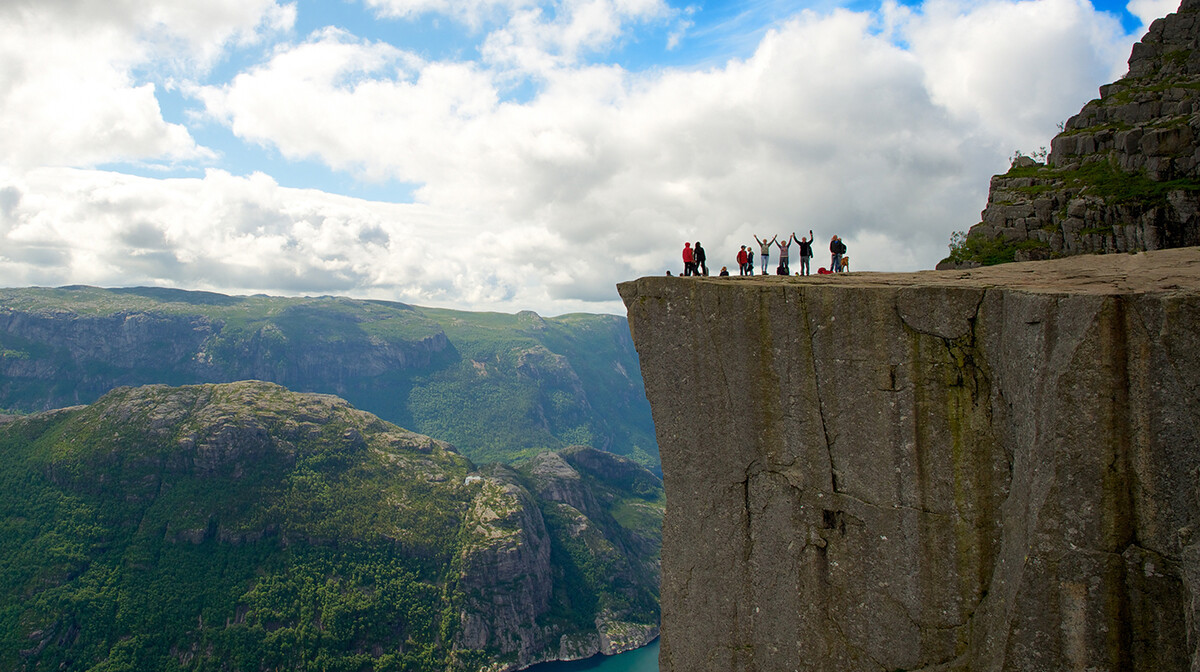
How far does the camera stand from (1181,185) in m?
26.6

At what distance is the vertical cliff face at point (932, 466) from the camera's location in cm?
1156

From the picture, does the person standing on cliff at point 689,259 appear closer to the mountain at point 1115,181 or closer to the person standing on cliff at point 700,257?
the person standing on cliff at point 700,257

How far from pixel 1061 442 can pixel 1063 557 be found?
7.36 feet

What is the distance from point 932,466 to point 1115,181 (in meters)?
23.4

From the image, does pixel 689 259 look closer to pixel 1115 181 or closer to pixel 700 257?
pixel 700 257

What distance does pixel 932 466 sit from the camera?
15.5m

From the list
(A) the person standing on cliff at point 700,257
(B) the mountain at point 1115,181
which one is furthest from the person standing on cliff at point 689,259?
(B) the mountain at point 1115,181

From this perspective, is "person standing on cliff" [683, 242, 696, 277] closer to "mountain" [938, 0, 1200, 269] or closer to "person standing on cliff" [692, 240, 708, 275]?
"person standing on cliff" [692, 240, 708, 275]

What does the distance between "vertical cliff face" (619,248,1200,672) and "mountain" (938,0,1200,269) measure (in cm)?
1030

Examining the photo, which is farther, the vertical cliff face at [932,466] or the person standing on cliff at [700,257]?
the person standing on cliff at [700,257]

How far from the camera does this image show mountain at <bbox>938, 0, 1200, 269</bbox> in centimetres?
2633

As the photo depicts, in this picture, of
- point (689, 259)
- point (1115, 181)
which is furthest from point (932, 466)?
point (1115, 181)

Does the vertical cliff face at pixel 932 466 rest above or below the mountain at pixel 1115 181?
below

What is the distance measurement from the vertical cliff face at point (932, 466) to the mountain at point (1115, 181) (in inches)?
406
